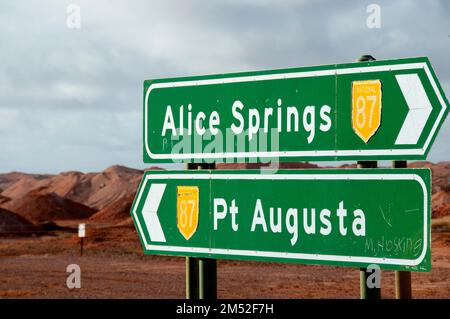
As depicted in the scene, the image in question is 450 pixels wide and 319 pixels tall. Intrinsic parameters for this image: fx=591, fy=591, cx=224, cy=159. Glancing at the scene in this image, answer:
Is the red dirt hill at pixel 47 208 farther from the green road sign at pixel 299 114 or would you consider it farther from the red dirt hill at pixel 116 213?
the green road sign at pixel 299 114

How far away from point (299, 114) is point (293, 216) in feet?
2.25

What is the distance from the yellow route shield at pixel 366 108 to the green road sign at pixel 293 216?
0.26 m

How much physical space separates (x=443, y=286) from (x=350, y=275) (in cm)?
327

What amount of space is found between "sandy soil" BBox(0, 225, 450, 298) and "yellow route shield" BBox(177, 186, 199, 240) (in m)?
12.4

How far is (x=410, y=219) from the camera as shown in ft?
11.4

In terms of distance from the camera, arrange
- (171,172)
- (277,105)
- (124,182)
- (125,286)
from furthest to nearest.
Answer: (124,182), (125,286), (171,172), (277,105)

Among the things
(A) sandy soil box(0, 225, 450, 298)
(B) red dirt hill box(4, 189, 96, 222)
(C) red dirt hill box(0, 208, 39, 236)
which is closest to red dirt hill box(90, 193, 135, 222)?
(B) red dirt hill box(4, 189, 96, 222)

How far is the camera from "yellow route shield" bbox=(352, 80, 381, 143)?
3.67 metres

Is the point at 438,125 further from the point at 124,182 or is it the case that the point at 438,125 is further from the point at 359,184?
the point at 124,182

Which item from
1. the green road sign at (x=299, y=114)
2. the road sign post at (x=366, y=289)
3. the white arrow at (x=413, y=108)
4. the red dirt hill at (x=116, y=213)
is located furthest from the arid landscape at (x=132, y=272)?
the white arrow at (x=413, y=108)

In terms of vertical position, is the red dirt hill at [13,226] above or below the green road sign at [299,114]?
below

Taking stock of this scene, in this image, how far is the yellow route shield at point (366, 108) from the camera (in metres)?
3.67
